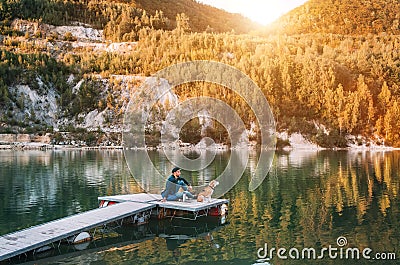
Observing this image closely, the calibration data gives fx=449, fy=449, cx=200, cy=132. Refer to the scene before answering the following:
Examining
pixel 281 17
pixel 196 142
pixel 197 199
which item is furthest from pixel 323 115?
pixel 281 17

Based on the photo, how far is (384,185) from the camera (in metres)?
24.7

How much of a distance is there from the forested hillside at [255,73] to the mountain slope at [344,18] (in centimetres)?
2602

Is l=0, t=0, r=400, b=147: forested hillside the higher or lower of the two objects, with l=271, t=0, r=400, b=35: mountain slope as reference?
lower

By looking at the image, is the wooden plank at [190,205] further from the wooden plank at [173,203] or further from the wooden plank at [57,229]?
the wooden plank at [57,229]

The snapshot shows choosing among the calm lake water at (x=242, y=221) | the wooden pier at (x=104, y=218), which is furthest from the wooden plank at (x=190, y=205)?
the calm lake water at (x=242, y=221)

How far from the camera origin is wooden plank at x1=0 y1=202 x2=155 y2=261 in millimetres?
11039

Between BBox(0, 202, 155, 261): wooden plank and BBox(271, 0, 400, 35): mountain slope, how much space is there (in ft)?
409

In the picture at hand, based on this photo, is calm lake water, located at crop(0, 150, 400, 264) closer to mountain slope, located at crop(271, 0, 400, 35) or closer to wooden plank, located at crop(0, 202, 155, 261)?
wooden plank, located at crop(0, 202, 155, 261)

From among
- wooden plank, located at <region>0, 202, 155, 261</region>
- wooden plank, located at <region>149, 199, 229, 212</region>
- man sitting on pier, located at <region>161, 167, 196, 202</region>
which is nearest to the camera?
wooden plank, located at <region>0, 202, 155, 261</region>

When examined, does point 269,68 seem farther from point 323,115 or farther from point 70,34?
point 70,34

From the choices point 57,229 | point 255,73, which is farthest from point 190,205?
point 255,73

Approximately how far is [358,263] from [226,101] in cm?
6560

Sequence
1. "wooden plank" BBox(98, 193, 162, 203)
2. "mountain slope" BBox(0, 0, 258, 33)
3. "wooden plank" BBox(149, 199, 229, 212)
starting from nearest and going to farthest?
"wooden plank" BBox(149, 199, 229, 212)
"wooden plank" BBox(98, 193, 162, 203)
"mountain slope" BBox(0, 0, 258, 33)

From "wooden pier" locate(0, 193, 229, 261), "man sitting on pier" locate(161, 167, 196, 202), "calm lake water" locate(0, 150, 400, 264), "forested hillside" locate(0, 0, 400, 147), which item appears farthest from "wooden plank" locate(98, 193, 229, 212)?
"forested hillside" locate(0, 0, 400, 147)
